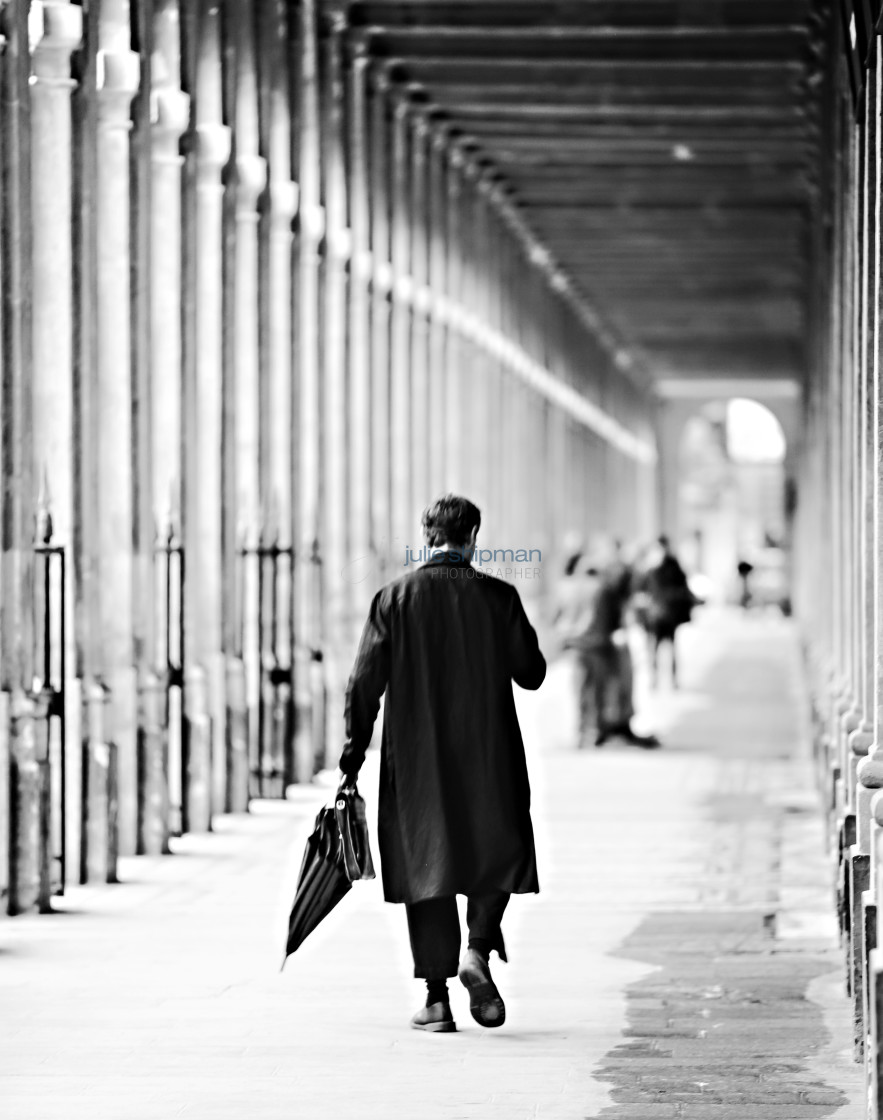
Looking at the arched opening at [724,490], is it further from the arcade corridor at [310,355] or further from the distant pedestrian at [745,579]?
the arcade corridor at [310,355]

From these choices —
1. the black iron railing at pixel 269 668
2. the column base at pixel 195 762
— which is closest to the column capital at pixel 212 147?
the black iron railing at pixel 269 668

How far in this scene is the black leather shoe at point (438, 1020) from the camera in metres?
7.70

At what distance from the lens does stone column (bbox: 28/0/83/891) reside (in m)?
11.1

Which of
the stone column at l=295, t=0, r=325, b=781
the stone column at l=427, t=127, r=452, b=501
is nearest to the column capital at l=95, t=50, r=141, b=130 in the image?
the stone column at l=295, t=0, r=325, b=781

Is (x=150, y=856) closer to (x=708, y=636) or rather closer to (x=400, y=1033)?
(x=400, y=1033)

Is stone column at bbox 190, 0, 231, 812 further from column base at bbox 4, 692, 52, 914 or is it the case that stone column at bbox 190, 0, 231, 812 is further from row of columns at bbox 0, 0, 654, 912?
column base at bbox 4, 692, 52, 914

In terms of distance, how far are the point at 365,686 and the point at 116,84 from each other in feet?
17.7

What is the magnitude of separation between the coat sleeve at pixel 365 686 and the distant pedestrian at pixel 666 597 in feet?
61.9

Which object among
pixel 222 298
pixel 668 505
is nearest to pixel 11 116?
pixel 222 298

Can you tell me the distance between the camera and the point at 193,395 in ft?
44.4

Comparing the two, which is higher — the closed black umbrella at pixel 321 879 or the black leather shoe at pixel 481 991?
the closed black umbrella at pixel 321 879

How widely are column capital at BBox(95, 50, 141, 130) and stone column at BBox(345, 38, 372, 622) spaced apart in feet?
20.7

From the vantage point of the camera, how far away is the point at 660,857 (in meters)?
12.4

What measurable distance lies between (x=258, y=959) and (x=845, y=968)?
2169 mm
